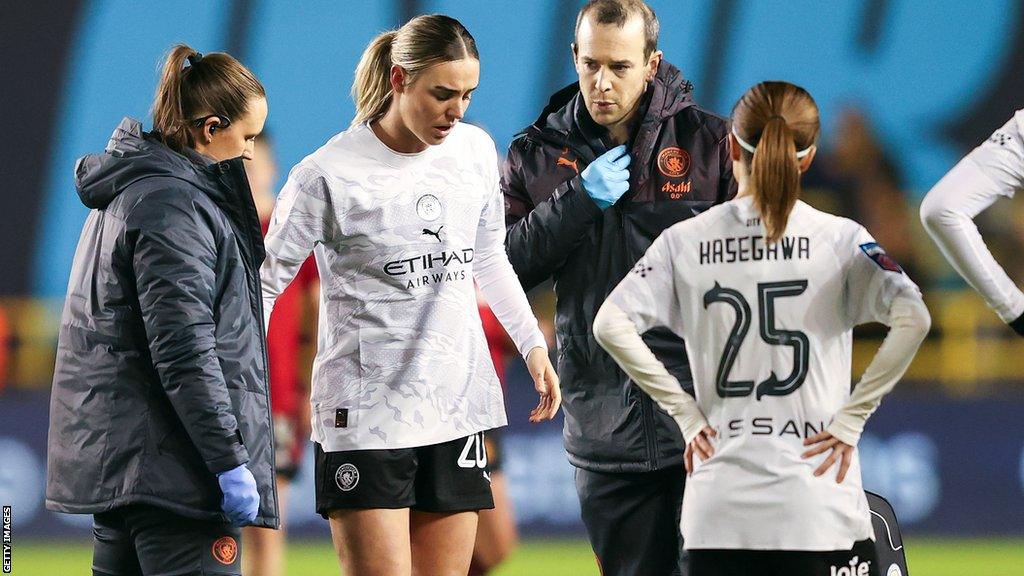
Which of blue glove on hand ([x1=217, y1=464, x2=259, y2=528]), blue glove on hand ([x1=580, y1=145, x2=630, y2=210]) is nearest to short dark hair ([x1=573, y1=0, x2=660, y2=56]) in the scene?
blue glove on hand ([x1=580, y1=145, x2=630, y2=210])

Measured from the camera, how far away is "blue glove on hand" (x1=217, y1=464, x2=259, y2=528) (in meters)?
2.94

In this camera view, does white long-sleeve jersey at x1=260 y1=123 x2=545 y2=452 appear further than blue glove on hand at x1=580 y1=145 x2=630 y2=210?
No

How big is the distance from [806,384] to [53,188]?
706cm

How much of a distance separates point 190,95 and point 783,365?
4.36 ft

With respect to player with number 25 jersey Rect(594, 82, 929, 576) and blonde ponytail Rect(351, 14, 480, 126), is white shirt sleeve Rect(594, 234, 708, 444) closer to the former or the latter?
player with number 25 jersey Rect(594, 82, 929, 576)

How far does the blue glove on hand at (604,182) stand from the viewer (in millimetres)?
3430

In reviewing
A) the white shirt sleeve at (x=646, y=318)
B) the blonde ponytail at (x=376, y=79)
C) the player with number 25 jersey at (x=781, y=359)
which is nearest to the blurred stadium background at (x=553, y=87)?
the blonde ponytail at (x=376, y=79)

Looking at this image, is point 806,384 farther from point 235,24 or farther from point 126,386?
point 235,24

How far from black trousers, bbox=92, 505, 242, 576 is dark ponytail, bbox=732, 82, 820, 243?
→ 4.10 ft

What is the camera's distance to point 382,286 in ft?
11.0

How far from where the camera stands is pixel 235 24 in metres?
9.11

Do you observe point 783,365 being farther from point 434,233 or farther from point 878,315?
point 434,233

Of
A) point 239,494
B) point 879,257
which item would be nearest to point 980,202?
point 879,257

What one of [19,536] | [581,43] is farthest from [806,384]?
[19,536]
